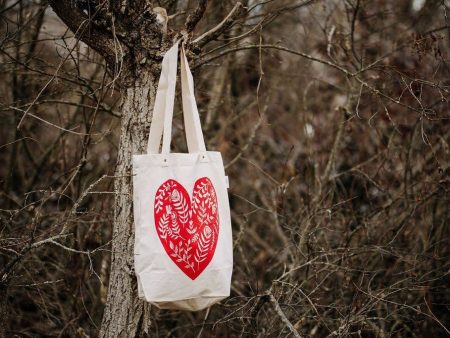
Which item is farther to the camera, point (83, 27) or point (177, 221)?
point (83, 27)

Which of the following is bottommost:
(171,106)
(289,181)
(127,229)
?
(127,229)

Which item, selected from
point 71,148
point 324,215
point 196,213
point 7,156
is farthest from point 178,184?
point 7,156

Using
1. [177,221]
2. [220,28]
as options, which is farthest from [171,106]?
[220,28]

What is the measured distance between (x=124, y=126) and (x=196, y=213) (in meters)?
0.59

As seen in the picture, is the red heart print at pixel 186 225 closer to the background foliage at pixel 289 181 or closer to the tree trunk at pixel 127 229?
the tree trunk at pixel 127 229

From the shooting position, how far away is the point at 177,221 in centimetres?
198

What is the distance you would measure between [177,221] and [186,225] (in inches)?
1.6

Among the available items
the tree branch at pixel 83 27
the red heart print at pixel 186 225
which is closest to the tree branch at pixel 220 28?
the tree branch at pixel 83 27

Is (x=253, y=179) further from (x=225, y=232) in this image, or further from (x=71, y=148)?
(x=225, y=232)

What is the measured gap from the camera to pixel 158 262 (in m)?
1.94

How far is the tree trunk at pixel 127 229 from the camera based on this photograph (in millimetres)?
2236

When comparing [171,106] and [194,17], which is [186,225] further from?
[194,17]

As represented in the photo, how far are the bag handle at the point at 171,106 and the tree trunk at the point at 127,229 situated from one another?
164 mm

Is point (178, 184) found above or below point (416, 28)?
below
